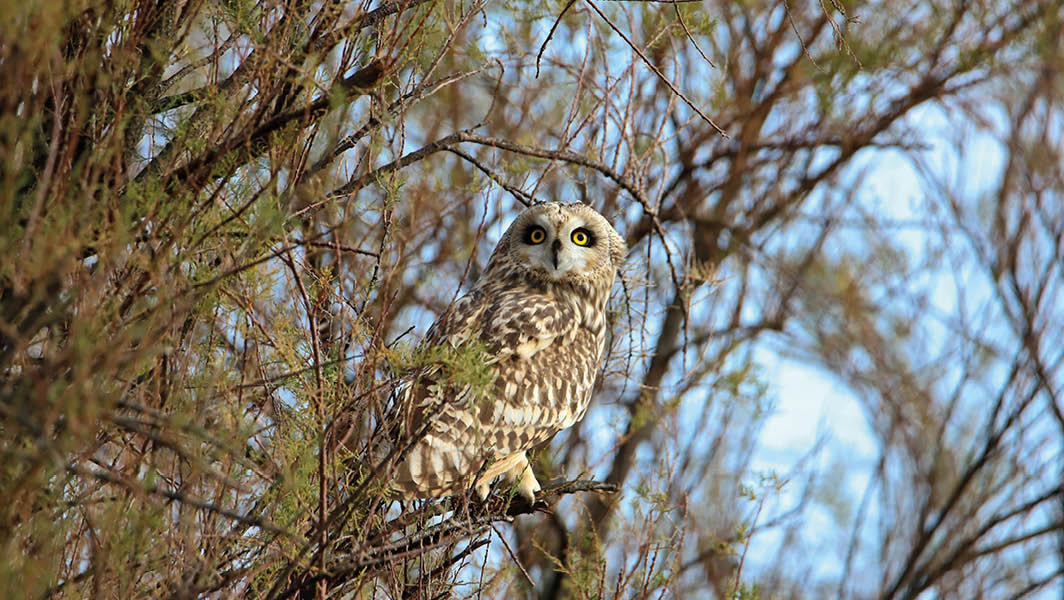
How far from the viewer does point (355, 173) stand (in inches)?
127

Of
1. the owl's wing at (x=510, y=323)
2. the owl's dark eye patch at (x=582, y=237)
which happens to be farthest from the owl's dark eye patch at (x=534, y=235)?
the owl's wing at (x=510, y=323)

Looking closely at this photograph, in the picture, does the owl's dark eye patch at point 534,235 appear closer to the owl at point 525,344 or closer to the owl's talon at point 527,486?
the owl at point 525,344

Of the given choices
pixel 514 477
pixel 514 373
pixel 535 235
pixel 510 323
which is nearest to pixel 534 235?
pixel 535 235

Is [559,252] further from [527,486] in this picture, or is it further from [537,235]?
[527,486]

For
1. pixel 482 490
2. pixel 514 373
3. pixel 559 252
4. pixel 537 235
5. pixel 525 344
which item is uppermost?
pixel 537 235

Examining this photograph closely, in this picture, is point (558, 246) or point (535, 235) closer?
point (558, 246)

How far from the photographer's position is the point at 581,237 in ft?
15.1

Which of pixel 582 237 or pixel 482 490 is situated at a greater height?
pixel 582 237

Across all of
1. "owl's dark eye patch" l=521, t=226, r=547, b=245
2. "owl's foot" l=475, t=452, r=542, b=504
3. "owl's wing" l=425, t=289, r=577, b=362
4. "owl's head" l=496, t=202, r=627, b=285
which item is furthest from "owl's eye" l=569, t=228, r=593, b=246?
"owl's foot" l=475, t=452, r=542, b=504

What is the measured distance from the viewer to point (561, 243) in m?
4.48

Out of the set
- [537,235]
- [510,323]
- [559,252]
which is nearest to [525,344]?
[510,323]

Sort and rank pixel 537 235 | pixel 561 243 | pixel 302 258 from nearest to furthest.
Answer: pixel 302 258 < pixel 561 243 < pixel 537 235

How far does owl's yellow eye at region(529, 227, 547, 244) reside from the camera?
15.0 ft

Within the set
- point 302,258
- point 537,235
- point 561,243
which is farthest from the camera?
point 537,235
